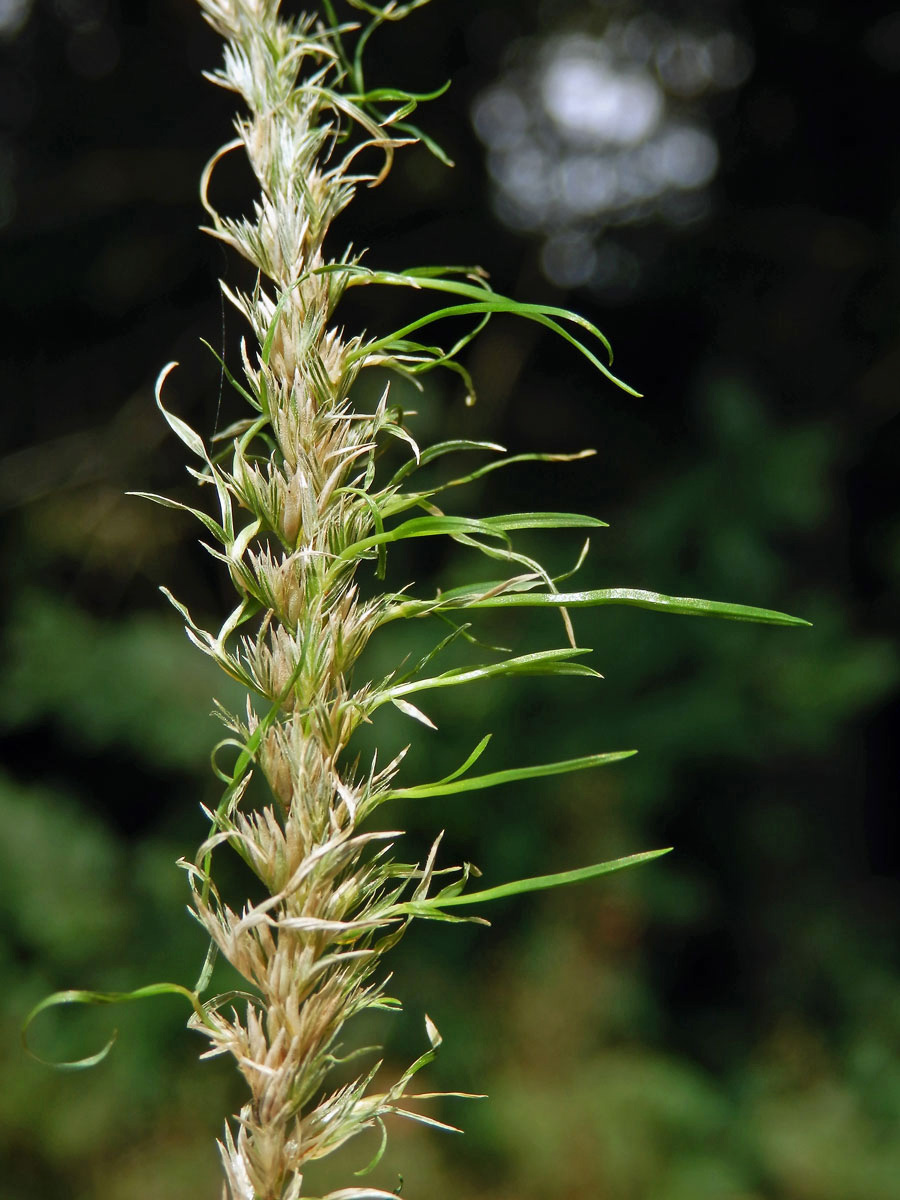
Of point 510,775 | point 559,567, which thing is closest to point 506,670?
point 510,775

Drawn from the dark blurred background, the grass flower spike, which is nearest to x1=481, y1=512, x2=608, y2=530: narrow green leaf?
the grass flower spike

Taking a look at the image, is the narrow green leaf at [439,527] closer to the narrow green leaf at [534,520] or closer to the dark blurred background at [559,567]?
the narrow green leaf at [534,520]

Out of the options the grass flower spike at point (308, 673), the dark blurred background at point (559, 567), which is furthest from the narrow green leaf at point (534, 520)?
the dark blurred background at point (559, 567)

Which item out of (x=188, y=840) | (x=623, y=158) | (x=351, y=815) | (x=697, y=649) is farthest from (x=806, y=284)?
(x=351, y=815)

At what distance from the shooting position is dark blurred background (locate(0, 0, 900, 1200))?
1502mm

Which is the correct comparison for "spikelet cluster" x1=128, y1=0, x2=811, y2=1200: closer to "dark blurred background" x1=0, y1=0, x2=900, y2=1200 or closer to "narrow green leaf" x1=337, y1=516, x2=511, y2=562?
"narrow green leaf" x1=337, y1=516, x2=511, y2=562

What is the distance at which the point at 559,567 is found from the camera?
4.88ft

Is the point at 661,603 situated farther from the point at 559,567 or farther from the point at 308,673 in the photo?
the point at 559,567

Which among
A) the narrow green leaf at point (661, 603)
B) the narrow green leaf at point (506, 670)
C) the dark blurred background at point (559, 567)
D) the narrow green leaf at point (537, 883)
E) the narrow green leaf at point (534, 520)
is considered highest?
the narrow green leaf at point (534, 520)

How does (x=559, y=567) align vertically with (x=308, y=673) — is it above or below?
below

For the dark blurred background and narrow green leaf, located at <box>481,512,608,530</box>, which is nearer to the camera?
narrow green leaf, located at <box>481,512,608,530</box>

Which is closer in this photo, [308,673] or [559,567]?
[308,673]

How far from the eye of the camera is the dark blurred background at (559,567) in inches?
59.1

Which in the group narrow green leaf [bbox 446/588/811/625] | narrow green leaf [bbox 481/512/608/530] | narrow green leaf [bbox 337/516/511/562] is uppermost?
narrow green leaf [bbox 337/516/511/562]
